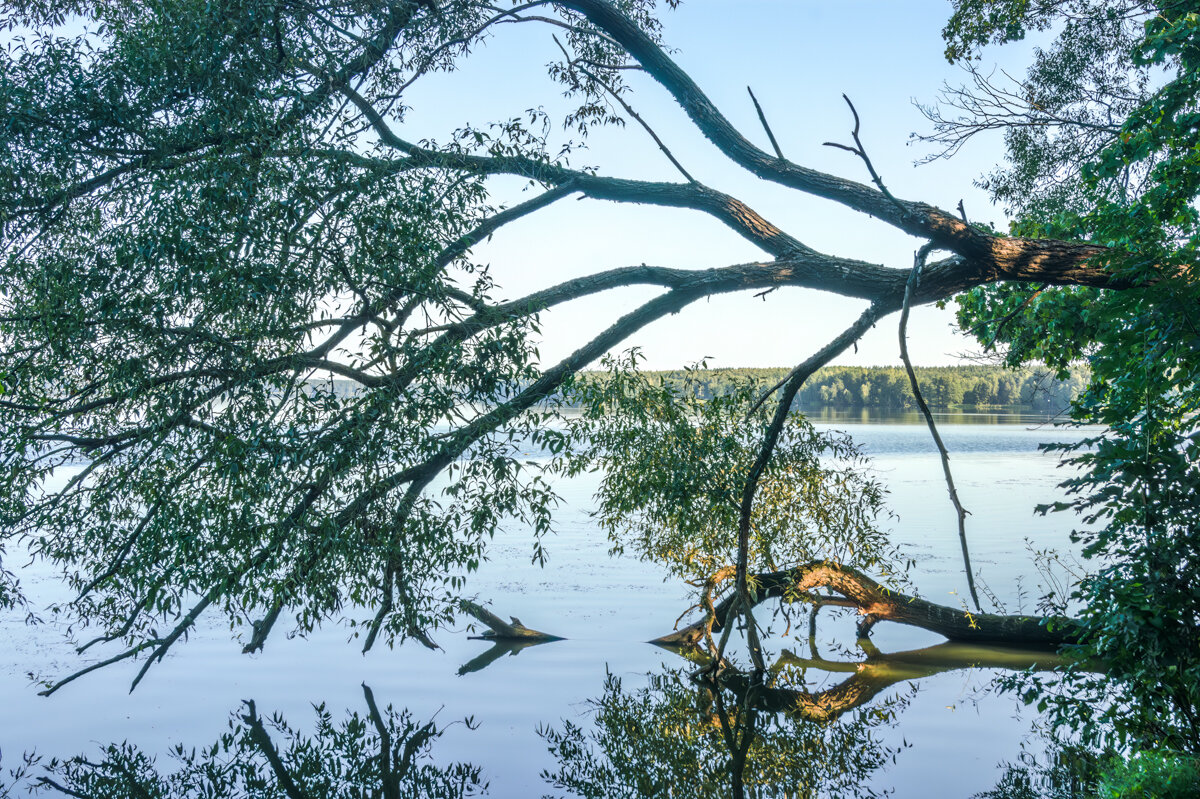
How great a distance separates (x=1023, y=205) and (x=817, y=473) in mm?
5479

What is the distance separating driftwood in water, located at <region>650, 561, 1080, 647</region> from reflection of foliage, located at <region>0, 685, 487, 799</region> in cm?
288

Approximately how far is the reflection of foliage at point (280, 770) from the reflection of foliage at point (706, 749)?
838 mm

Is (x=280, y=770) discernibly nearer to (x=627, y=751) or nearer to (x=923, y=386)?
(x=627, y=751)

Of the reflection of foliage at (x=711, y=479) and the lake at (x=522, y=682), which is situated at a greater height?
the reflection of foliage at (x=711, y=479)

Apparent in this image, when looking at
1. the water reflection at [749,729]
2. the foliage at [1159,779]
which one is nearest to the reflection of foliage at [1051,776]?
the water reflection at [749,729]

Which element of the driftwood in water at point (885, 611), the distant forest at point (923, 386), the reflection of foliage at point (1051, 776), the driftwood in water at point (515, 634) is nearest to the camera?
the reflection of foliage at point (1051, 776)

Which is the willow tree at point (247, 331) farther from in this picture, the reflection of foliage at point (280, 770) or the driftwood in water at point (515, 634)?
the driftwood in water at point (515, 634)

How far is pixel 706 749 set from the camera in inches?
243

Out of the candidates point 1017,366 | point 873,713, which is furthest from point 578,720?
A: point 1017,366

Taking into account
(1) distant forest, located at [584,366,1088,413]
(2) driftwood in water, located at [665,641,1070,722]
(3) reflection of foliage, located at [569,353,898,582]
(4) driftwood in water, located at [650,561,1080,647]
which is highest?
(1) distant forest, located at [584,366,1088,413]

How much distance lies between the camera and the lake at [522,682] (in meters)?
6.06

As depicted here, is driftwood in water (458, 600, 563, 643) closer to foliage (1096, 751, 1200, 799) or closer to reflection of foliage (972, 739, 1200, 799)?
reflection of foliage (972, 739, 1200, 799)

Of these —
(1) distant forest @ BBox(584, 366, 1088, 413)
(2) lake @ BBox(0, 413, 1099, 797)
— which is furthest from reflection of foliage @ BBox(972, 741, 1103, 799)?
(1) distant forest @ BBox(584, 366, 1088, 413)

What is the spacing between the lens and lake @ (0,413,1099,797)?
606 cm
